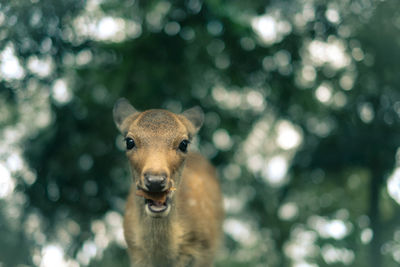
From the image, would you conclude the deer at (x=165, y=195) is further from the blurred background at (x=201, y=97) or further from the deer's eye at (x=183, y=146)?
the blurred background at (x=201, y=97)

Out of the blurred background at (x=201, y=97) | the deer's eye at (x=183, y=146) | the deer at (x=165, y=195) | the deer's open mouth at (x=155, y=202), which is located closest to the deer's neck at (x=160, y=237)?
the deer at (x=165, y=195)

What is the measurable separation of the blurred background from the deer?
1538 mm

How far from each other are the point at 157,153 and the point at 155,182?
50 cm

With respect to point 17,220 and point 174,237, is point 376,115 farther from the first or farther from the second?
point 17,220

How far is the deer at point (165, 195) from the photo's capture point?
13.4ft

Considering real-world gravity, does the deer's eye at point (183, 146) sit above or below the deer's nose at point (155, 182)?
above

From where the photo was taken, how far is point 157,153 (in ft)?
14.2

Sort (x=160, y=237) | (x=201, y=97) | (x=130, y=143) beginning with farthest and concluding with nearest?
(x=201, y=97) < (x=160, y=237) < (x=130, y=143)

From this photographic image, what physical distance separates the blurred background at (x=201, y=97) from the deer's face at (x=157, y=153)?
195 centimetres

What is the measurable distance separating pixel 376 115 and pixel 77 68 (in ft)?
15.3

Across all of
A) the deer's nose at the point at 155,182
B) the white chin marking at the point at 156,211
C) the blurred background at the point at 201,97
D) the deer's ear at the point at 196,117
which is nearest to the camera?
the deer's nose at the point at 155,182

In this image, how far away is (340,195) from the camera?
9961 mm

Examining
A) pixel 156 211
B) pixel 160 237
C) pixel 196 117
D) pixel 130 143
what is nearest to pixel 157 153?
pixel 130 143

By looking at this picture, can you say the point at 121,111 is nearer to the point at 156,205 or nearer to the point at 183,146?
the point at 183,146
